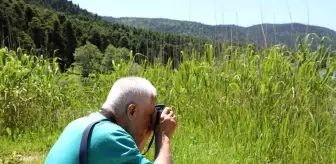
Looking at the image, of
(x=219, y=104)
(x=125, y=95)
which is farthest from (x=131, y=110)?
(x=219, y=104)

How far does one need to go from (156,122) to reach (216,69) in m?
3.60

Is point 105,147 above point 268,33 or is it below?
below

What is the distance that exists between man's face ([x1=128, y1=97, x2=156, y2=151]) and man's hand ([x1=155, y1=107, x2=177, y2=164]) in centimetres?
6

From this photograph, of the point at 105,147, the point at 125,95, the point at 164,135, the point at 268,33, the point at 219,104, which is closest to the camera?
the point at 105,147

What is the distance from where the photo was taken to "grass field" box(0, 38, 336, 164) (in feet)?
14.0

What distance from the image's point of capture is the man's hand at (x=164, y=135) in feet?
7.65

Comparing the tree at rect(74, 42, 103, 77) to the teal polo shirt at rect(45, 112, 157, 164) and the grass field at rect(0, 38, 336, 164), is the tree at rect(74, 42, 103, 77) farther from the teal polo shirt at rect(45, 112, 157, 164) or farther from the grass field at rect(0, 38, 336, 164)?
the teal polo shirt at rect(45, 112, 157, 164)

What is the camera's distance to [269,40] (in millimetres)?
5668

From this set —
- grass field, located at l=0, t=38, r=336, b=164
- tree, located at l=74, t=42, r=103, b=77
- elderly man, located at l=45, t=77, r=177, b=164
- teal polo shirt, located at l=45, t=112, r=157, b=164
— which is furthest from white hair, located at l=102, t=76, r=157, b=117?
tree, located at l=74, t=42, r=103, b=77

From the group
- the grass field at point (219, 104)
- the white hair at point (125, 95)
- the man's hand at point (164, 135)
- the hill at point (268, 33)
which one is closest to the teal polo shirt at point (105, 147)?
the white hair at point (125, 95)

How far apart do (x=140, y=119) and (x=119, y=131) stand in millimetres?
214

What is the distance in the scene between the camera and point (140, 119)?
2.31 metres

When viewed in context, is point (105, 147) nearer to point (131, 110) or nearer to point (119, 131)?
point (119, 131)

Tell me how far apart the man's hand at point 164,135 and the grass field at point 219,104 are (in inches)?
61.7
